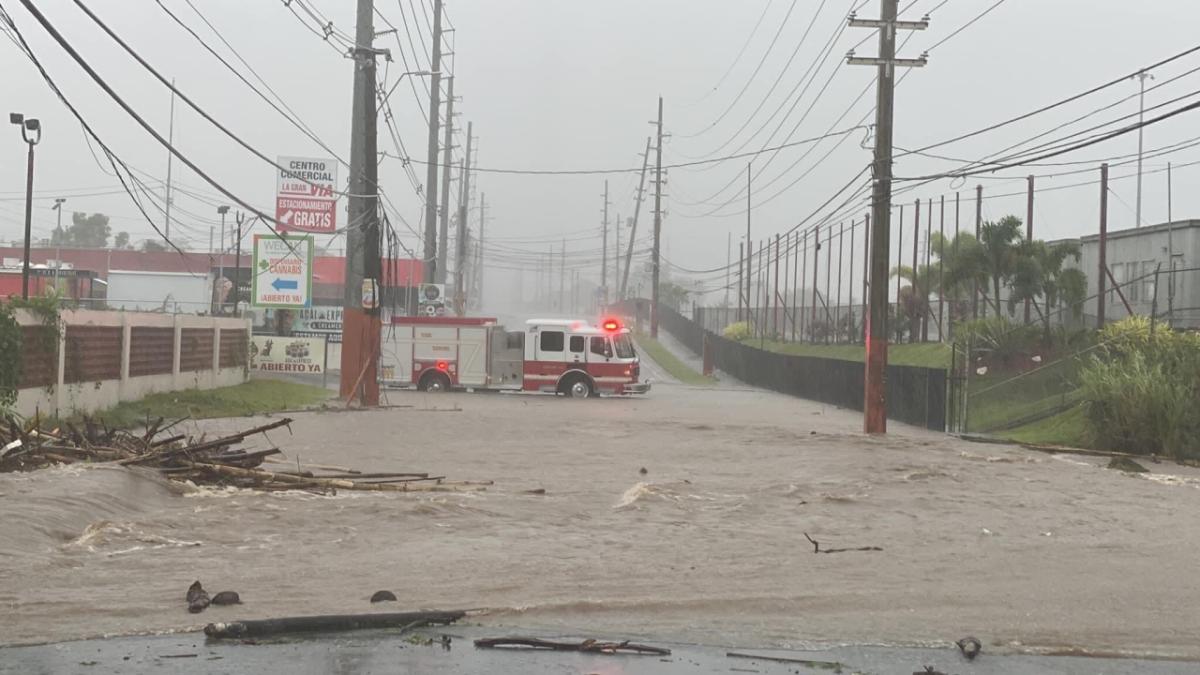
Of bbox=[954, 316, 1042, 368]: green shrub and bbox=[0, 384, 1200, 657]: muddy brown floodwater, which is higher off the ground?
bbox=[954, 316, 1042, 368]: green shrub

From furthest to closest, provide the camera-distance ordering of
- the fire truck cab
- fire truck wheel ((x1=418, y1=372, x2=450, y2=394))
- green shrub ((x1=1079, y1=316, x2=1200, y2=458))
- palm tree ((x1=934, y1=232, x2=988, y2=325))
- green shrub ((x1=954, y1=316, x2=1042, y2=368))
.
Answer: fire truck wheel ((x1=418, y1=372, x2=450, y2=394)) < the fire truck cab < palm tree ((x1=934, y1=232, x2=988, y2=325)) < green shrub ((x1=954, y1=316, x2=1042, y2=368)) < green shrub ((x1=1079, y1=316, x2=1200, y2=458))

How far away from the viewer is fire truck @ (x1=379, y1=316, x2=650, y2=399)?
47.0 m

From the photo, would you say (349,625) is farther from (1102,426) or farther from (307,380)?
(307,380)

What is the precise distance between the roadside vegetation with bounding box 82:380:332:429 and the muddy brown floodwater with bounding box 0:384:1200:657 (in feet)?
21.3

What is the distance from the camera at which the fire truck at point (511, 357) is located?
4703 cm

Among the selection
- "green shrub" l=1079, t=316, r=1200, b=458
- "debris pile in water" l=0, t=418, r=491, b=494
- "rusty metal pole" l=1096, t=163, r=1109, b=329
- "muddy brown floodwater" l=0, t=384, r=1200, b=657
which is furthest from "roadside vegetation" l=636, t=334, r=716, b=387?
"debris pile in water" l=0, t=418, r=491, b=494

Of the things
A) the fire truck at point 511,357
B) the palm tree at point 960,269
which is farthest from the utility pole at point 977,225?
the fire truck at point 511,357

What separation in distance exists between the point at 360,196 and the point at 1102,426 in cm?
1834

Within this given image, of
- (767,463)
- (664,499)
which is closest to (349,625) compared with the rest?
(664,499)

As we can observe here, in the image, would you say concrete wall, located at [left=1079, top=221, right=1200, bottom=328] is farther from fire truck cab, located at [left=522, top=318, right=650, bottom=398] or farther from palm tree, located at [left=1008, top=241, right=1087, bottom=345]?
fire truck cab, located at [left=522, top=318, right=650, bottom=398]

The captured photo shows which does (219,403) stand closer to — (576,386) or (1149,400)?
(576,386)

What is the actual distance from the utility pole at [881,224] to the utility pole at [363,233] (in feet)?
40.0

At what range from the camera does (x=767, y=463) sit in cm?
2358

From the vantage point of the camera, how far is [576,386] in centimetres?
4712
